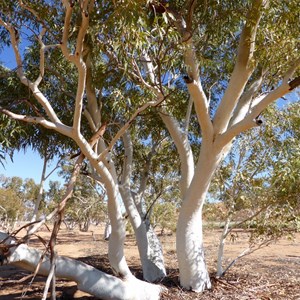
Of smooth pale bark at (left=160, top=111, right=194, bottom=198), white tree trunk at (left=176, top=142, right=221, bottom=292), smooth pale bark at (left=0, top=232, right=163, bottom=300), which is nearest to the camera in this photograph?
smooth pale bark at (left=0, top=232, right=163, bottom=300)

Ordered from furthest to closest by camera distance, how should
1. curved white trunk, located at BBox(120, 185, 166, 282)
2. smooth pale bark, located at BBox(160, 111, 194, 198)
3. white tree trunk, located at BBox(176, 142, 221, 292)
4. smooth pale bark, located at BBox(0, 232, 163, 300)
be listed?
curved white trunk, located at BBox(120, 185, 166, 282), smooth pale bark, located at BBox(160, 111, 194, 198), white tree trunk, located at BBox(176, 142, 221, 292), smooth pale bark, located at BBox(0, 232, 163, 300)

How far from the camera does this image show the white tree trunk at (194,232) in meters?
5.53

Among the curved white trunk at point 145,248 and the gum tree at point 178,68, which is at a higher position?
the gum tree at point 178,68

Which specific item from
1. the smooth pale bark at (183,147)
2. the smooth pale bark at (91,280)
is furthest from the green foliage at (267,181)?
the smooth pale bark at (91,280)

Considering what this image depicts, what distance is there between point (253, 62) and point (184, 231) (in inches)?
105

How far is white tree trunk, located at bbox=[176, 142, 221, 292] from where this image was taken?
18.1ft

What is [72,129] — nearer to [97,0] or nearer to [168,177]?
[97,0]

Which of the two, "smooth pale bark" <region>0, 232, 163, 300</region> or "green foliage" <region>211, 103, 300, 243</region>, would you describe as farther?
"green foliage" <region>211, 103, 300, 243</region>

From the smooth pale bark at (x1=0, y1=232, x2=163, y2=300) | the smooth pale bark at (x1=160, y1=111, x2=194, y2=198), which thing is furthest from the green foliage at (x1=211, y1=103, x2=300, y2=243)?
the smooth pale bark at (x1=0, y1=232, x2=163, y2=300)

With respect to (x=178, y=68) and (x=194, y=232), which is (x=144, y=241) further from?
(x=178, y=68)

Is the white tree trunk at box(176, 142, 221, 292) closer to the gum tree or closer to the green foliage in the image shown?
the gum tree

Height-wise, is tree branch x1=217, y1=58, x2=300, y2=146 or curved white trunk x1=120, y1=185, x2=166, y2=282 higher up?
tree branch x1=217, y1=58, x2=300, y2=146

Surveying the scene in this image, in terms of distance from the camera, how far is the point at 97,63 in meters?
6.67

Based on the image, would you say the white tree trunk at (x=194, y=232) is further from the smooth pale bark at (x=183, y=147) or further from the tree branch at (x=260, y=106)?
the smooth pale bark at (x=183, y=147)
